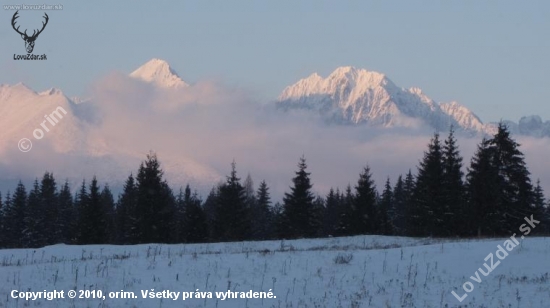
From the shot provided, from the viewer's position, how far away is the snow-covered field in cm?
1513

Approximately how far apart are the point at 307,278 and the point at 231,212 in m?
42.4

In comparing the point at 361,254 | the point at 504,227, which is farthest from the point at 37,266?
the point at 504,227

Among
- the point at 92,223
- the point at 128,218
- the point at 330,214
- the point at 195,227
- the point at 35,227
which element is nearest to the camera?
the point at 92,223

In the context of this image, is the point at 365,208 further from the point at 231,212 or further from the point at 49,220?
the point at 49,220

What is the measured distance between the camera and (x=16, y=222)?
242 feet

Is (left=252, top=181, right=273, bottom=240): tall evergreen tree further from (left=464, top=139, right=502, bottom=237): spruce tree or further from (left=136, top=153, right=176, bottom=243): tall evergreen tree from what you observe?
(left=464, top=139, right=502, bottom=237): spruce tree

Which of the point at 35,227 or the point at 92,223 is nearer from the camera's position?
the point at 92,223

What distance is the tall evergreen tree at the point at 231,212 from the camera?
58.8 meters

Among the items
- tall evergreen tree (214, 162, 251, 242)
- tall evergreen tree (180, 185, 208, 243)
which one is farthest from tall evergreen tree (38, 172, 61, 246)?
tall evergreen tree (214, 162, 251, 242)

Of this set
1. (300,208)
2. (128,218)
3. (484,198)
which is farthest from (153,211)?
(484,198)

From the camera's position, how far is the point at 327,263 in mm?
18906

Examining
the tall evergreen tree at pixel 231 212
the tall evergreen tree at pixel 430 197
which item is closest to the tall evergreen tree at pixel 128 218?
the tall evergreen tree at pixel 231 212

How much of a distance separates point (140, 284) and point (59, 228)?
202 ft

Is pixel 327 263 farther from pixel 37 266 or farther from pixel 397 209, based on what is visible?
pixel 397 209
